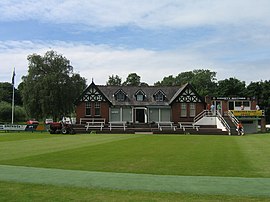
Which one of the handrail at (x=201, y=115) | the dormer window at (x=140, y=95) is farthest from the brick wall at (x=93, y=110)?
the handrail at (x=201, y=115)

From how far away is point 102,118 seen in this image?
176 feet

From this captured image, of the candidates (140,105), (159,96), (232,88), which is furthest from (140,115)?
(232,88)

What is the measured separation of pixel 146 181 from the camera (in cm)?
977

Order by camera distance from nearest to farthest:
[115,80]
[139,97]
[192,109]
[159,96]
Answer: [192,109]
[159,96]
[139,97]
[115,80]

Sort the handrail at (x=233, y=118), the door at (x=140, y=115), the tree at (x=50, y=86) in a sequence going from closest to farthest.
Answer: the handrail at (x=233, y=118) → the door at (x=140, y=115) → the tree at (x=50, y=86)

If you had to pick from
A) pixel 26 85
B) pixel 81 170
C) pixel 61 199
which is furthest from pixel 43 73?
pixel 61 199

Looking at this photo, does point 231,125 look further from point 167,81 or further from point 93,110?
point 167,81

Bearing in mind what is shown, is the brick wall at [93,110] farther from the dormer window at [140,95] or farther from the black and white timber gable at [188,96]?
the black and white timber gable at [188,96]

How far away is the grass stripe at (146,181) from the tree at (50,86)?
49006 mm

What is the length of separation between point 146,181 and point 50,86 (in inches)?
2047

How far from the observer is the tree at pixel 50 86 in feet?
195

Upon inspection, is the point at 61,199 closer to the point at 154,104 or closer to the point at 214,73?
the point at 154,104

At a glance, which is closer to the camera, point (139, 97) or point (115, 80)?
point (139, 97)

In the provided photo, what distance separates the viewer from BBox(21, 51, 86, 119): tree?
195ft
